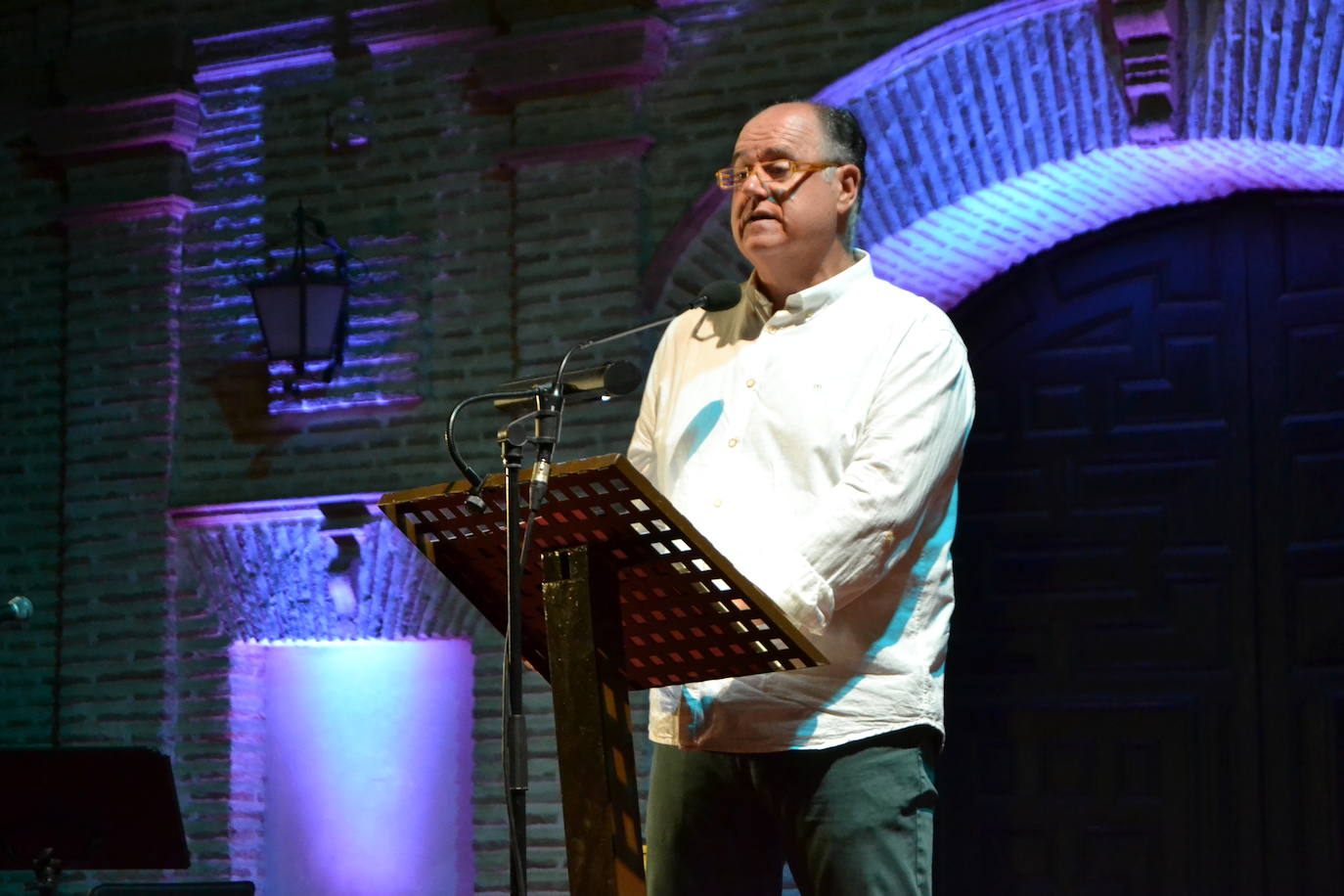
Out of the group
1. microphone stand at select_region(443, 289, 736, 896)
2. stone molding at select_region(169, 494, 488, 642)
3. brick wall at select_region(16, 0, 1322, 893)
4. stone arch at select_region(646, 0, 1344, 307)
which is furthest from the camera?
stone molding at select_region(169, 494, 488, 642)

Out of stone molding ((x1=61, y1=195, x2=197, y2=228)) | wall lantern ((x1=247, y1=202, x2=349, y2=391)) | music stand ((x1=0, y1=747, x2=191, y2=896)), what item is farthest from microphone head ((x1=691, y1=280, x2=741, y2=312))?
stone molding ((x1=61, y1=195, x2=197, y2=228))

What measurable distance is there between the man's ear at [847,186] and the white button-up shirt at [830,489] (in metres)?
0.10

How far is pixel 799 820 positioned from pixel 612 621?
0.50m

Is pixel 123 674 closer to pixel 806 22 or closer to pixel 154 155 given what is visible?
pixel 154 155

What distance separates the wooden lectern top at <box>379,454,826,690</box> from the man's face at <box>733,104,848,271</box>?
0.71m

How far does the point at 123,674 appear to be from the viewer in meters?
6.76

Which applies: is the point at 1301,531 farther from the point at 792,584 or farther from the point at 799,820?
the point at 792,584

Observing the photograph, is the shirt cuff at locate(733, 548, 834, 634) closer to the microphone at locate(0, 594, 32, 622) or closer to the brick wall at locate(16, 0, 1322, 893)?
the microphone at locate(0, 594, 32, 622)

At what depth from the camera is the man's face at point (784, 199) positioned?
2965 mm

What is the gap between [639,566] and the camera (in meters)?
2.38

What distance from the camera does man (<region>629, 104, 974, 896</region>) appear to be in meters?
2.63

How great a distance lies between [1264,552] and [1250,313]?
2.45ft

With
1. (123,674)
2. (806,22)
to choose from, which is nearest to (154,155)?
(123,674)

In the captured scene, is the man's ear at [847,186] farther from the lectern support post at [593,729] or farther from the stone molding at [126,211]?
the stone molding at [126,211]
